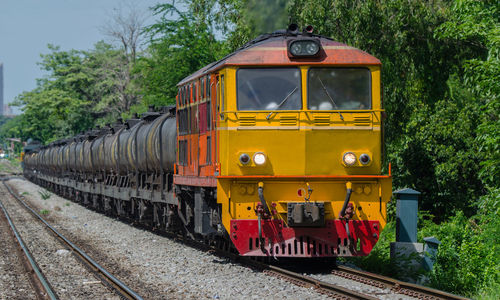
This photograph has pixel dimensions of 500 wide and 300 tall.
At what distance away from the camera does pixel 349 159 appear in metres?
10.5

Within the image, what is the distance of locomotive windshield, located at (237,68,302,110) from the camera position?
34.8 ft

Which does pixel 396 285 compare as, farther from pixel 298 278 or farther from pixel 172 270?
pixel 172 270

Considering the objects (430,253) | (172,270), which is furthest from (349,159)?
(172,270)

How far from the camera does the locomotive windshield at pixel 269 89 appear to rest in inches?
418

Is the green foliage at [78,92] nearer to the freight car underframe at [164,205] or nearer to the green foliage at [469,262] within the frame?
the freight car underframe at [164,205]

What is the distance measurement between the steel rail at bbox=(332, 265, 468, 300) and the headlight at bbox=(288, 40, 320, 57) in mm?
3499

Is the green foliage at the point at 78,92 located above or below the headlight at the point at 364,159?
above

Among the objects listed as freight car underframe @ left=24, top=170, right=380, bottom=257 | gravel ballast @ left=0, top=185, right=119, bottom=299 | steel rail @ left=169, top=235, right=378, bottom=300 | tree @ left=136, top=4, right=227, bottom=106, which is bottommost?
gravel ballast @ left=0, top=185, right=119, bottom=299

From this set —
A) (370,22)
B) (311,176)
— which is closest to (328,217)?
(311,176)

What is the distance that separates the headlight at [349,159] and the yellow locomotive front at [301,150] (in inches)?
0.6

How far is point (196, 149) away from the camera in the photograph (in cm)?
1288

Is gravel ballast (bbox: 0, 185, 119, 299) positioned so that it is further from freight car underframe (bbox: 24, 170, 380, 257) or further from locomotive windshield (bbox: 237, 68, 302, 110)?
locomotive windshield (bbox: 237, 68, 302, 110)

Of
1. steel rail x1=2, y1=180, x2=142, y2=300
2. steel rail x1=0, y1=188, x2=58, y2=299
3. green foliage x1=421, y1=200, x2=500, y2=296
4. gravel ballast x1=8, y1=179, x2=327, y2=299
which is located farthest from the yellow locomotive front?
steel rail x1=0, y1=188, x2=58, y2=299

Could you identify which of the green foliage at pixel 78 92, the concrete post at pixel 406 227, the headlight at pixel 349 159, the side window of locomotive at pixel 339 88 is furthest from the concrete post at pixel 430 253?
the green foliage at pixel 78 92
